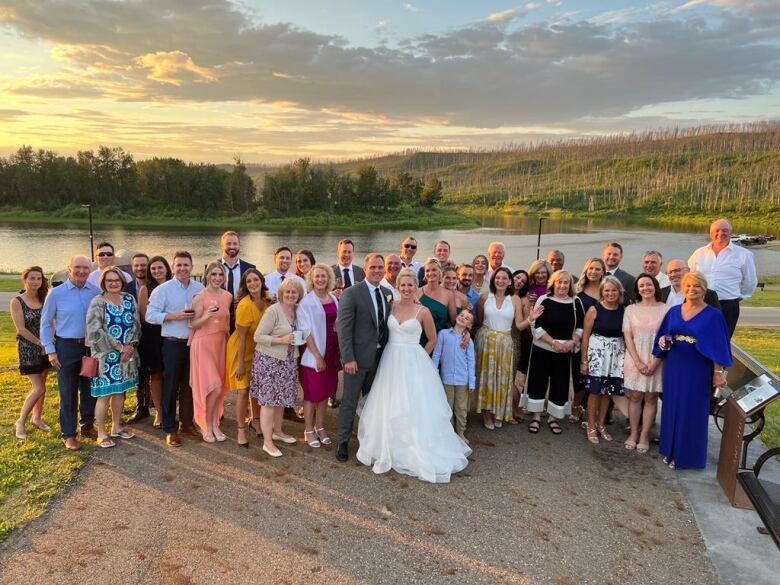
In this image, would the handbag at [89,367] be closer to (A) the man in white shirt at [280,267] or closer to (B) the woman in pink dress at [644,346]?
(A) the man in white shirt at [280,267]

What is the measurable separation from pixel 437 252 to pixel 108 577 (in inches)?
220

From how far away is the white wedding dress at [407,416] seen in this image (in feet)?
16.5

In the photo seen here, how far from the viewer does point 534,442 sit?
19.3ft

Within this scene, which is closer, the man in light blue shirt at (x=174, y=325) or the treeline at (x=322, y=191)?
the man in light blue shirt at (x=174, y=325)

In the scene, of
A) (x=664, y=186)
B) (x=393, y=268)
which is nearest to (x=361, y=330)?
(x=393, y=268)

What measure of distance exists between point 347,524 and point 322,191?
91190 millimetres

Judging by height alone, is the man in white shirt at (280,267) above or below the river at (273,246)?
above

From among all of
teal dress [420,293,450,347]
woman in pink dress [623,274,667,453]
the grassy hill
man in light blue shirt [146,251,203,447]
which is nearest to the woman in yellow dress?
man in light blue shirt [146,251,203,447]

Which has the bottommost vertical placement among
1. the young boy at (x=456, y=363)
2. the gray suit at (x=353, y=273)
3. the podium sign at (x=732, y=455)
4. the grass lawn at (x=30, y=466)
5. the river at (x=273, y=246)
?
the river at (x=273, y=246)

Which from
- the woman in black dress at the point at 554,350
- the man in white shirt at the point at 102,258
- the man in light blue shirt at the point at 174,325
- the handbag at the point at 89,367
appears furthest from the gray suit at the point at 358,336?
the man in white shirt at the point at 102,258

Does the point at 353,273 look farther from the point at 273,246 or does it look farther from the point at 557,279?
the point at 273,246

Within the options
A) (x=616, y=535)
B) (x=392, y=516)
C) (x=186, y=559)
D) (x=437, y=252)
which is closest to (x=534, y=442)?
(x=616, y=535)

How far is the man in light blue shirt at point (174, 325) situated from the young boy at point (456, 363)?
9.04 feet

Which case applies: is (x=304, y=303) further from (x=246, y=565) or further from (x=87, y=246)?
(x=87, y=246)
